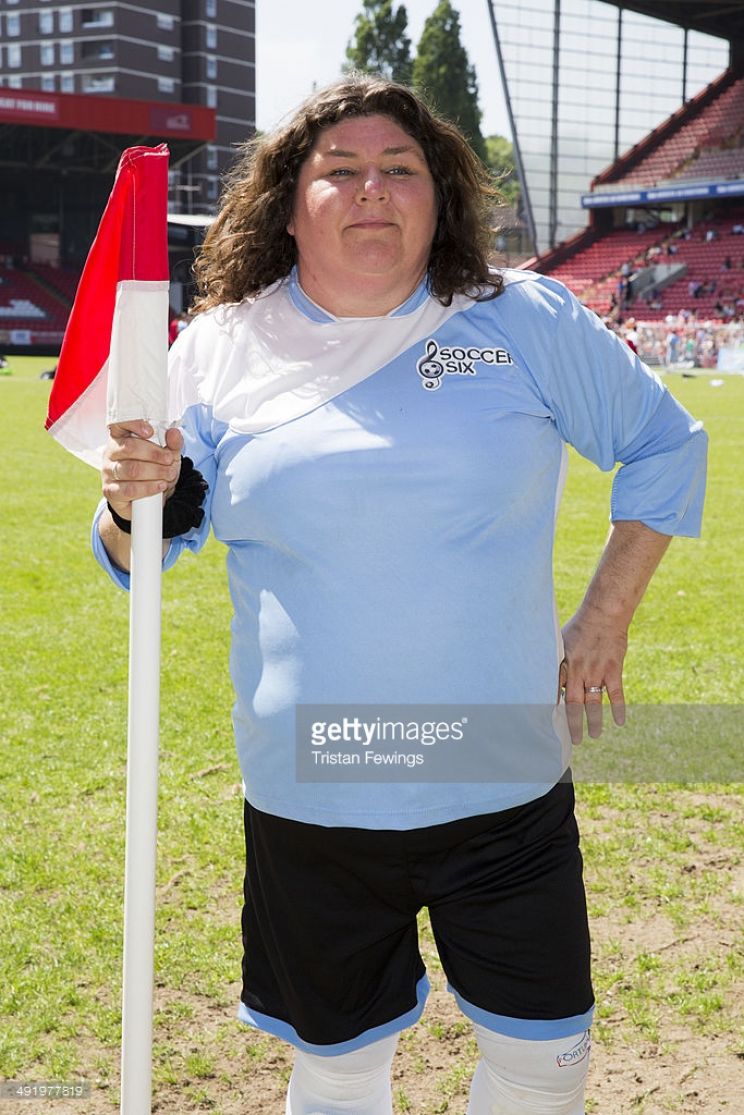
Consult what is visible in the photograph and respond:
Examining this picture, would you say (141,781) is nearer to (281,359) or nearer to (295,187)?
(281,359)

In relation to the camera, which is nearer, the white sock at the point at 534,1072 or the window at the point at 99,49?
the white sock at the point at 534,1072

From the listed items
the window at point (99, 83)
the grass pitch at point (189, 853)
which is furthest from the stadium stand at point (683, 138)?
the grass pitch at point (189, 853)

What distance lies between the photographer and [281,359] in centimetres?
215

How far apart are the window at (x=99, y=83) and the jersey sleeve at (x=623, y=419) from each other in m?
71.8

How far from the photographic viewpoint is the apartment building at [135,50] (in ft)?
222

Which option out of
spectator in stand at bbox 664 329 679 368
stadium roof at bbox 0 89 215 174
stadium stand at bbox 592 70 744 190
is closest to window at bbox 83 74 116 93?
stadium roof at bbox 0 89 215 174

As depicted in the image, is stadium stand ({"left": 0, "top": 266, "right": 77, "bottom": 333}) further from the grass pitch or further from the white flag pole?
the white flag pole

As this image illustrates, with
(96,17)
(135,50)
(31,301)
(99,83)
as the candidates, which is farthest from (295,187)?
(96,17)

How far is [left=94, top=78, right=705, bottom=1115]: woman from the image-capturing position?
6.62 feet

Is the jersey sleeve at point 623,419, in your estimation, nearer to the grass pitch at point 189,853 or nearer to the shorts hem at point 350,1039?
the shorts hem at point 350,1039

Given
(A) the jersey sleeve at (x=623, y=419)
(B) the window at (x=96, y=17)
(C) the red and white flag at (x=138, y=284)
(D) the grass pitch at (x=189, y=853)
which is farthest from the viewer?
(B) the window at (x=96, y=17)

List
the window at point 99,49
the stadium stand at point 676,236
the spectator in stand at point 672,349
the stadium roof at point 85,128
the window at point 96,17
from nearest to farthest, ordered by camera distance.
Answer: the spectator in stand at point 672,349 < the stadium roof at point 85,128 < the stadium stand at point 676,236 < the window at point 96,17 < the window at point 99,49

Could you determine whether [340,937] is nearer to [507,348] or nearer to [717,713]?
[507,348]

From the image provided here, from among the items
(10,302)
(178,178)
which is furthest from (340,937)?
(178,178)
